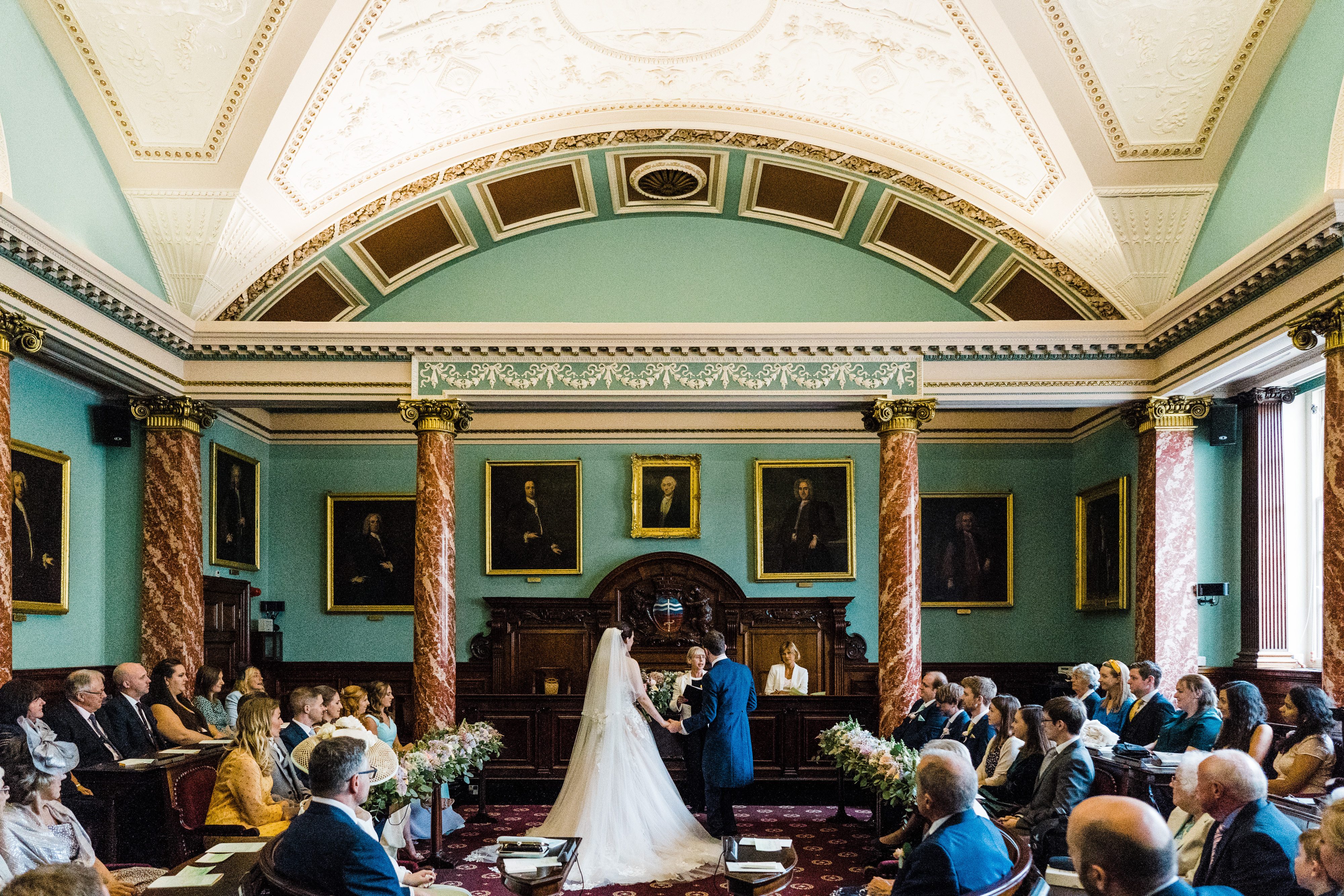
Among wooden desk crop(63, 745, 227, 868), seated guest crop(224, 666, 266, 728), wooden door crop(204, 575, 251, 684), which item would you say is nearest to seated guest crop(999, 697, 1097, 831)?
wooden desk crop(63, 745, 227, 868)

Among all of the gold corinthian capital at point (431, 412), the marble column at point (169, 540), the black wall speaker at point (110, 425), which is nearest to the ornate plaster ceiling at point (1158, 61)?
the gold corinthian capital at point (431, 412)

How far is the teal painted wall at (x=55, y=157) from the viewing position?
9.24 meters

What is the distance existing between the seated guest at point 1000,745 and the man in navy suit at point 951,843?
3257 mm

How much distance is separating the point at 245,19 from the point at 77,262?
8.12 ft

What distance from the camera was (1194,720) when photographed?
7844 millimetres

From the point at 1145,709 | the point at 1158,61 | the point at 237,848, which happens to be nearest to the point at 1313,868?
the point at 237,848

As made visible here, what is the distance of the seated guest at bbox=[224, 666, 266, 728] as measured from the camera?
10.6 meters

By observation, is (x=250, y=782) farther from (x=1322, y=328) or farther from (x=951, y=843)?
(x=1322, y=328)

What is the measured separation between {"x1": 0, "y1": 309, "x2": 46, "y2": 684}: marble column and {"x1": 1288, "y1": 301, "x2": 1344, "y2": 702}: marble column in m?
9.92

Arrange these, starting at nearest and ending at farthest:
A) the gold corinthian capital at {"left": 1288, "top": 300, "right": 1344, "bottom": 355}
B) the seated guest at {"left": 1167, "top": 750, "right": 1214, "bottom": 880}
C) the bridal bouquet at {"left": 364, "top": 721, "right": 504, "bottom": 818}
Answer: the seated guest at {"left": 1167, "top": 750, "right": 1214, "bottom": 880}
the bridal bouquet at {"left": 364, "top": 721, "right": 504, "bottom": 818}
the gold corinthian capital at {"left": 1288, "top": 300, "right": 1344, "bottom": 355}

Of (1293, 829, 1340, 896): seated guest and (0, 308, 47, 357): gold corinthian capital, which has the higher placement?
(0, 308, 47, 357): gold corinthian capital

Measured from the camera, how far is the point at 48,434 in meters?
10.9

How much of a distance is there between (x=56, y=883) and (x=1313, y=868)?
356 centimetres

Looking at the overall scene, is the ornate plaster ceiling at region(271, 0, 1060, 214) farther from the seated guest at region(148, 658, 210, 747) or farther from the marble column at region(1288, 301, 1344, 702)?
the seated guest at region(148, 658, 210, 747)
